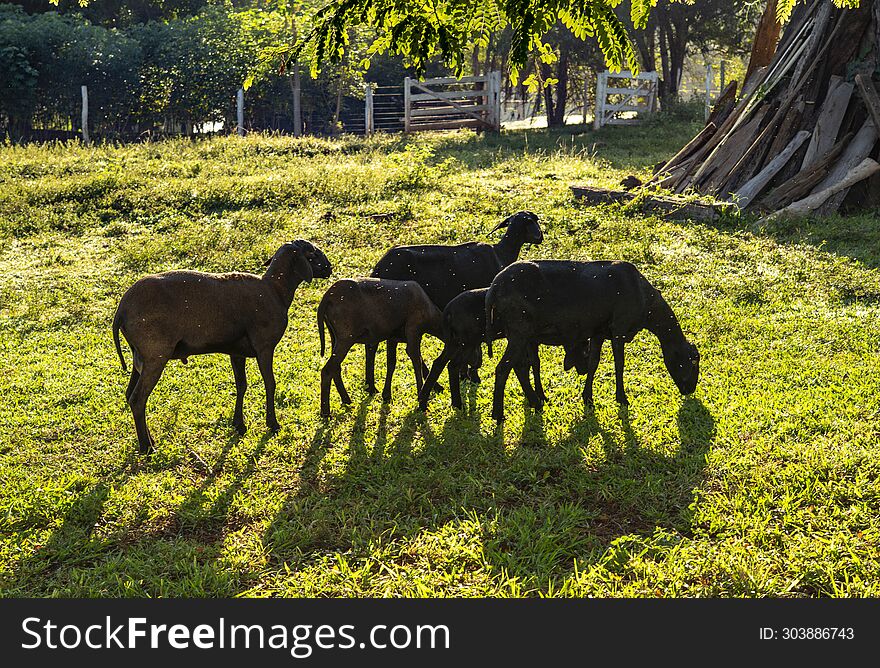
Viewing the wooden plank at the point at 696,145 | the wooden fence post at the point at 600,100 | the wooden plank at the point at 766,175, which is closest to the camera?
the wooden plank at the point at 766,175

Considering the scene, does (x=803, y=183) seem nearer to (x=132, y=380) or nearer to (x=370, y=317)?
(x=370, y=317)

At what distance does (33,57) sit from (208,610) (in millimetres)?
27760

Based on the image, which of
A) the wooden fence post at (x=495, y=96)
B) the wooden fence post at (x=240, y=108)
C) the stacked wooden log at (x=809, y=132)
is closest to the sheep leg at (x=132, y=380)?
the stacked wooden log at (x=809, y=132)

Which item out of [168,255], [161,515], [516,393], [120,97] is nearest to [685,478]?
[516,393]

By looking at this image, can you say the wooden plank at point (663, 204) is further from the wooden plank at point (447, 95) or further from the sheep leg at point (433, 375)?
the wooden plank at point (447, 95)

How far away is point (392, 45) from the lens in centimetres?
566

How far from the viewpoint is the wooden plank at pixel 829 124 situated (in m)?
15.3

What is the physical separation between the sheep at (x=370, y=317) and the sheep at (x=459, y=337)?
19 cm

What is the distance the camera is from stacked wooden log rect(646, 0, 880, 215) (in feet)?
48.4

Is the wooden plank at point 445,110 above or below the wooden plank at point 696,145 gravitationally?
above

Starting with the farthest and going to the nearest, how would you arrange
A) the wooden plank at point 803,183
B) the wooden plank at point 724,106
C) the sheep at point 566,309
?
the wooden plank at point 724,106 → the wooden plank at point 803,183 → the sheep at point 566,309

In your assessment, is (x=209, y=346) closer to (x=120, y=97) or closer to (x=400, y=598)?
(x=400, y=598)

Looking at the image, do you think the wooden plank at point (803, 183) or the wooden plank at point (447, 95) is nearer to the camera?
the wooden plank at point (803, 183)

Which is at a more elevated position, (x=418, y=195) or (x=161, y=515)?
(x=418, y=195)
